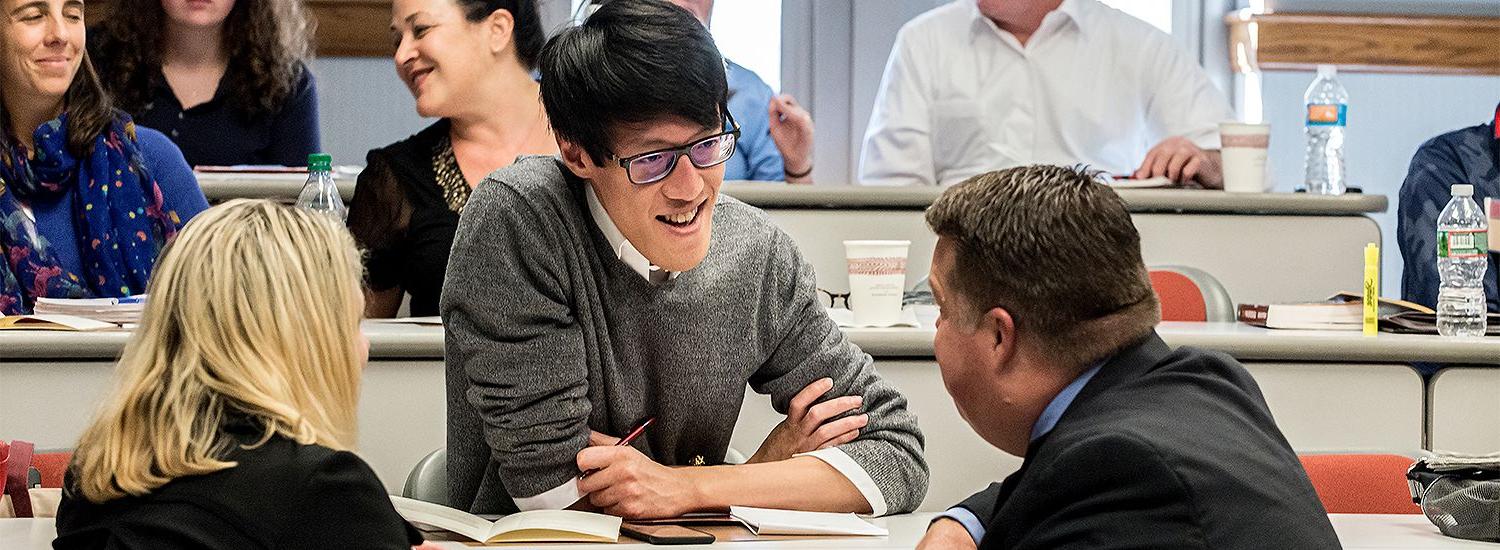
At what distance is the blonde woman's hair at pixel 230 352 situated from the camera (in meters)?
1.27

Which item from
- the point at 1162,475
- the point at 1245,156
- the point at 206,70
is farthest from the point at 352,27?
the point at 1162,475

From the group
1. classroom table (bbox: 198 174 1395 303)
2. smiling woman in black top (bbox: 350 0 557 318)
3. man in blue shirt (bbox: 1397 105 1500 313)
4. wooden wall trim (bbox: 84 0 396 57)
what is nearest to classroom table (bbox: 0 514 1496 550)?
smiling woman in black top (bbox: 350 0 557 318)

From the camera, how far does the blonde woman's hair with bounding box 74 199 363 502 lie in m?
1.27

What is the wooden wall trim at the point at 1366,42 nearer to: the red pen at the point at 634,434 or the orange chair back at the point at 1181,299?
the orange chair back at the point at 1181,299

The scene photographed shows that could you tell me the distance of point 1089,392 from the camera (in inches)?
48.9

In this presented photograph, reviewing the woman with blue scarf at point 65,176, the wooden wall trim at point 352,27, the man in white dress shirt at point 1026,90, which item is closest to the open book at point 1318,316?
the man in white dress shirt at point 1026,90

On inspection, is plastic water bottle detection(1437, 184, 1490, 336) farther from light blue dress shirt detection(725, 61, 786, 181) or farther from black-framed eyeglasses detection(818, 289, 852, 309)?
light blue dress shirt detection(725, 61, 786, 181)

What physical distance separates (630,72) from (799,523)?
1.64ft

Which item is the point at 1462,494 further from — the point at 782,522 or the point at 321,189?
the point at 321,189

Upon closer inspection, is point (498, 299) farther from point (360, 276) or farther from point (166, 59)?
point (166, 59)

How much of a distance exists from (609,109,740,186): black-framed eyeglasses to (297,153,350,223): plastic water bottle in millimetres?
1425

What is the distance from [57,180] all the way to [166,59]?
2.92 ft

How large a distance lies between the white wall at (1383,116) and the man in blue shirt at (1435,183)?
151 cm

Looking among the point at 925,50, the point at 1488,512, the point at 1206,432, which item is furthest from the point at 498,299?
the point at 925,50
